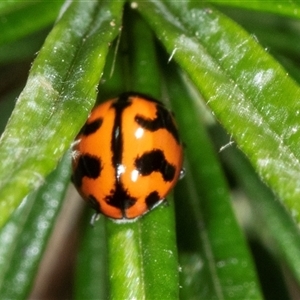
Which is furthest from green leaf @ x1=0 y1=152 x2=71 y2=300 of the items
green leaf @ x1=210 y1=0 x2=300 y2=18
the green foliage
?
green leaf @ x1=210 y1=0 x2=300 y2=18

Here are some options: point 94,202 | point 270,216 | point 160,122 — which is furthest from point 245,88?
point 270,216

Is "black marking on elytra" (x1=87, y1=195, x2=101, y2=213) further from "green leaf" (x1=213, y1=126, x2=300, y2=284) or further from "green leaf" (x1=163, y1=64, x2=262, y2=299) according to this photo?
"green leaf" (x1=213, y1=126, x2=300, y2=284)

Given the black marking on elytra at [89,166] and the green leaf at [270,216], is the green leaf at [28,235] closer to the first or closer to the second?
the black marking on elytra at [89,166]

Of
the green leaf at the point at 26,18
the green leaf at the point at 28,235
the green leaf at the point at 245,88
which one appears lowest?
the green leaf at the point at 28,235

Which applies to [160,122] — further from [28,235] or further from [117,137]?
[28,235]

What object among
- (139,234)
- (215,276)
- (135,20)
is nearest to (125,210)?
(139,234)


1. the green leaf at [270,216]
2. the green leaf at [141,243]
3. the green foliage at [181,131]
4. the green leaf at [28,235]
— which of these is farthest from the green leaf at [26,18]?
the green leaf at [270,216]
